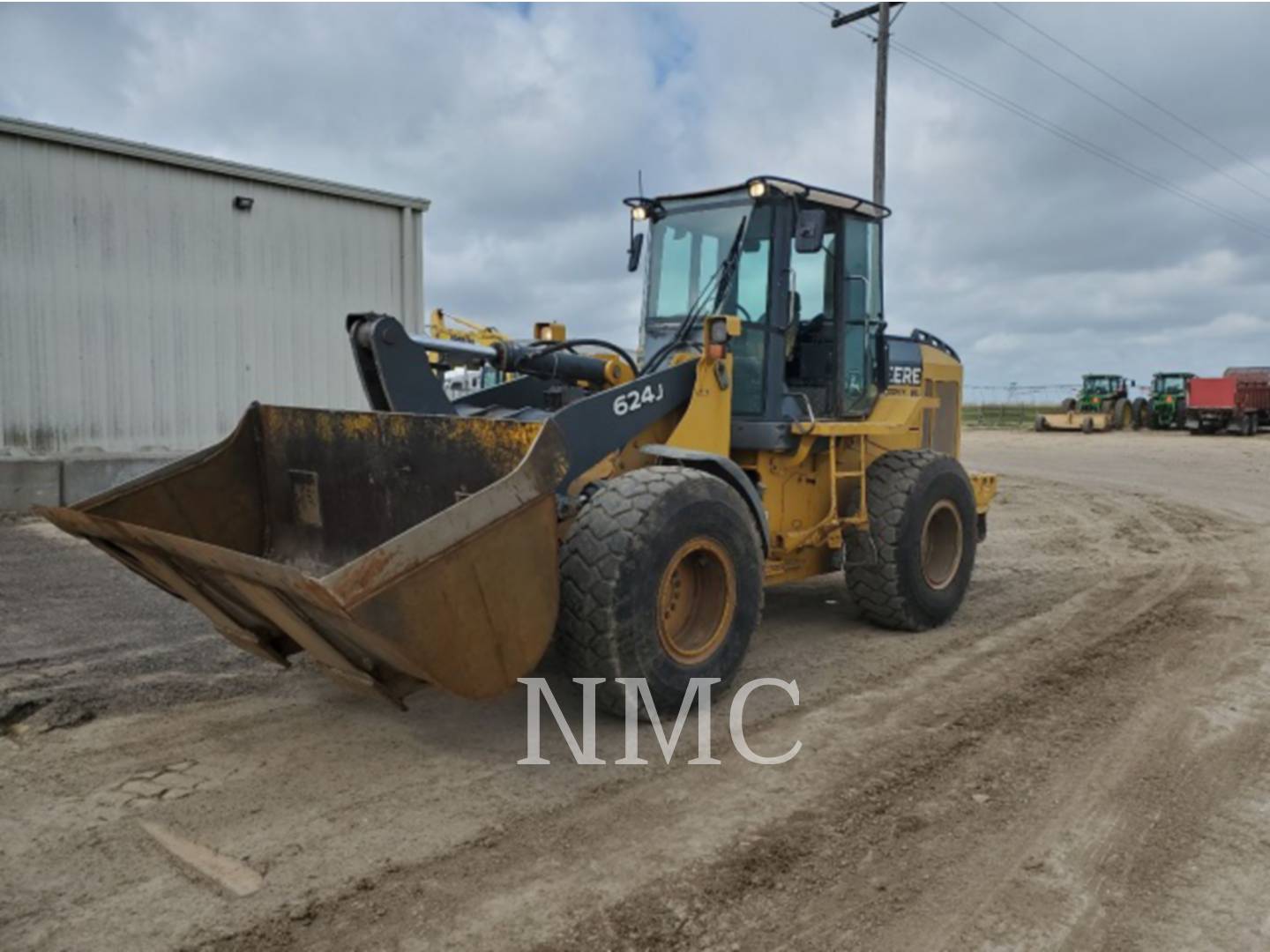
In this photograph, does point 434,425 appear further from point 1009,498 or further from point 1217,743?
point 1009,498

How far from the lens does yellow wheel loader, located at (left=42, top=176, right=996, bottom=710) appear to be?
3.67 m

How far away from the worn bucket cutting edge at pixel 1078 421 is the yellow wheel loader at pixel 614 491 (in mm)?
29315

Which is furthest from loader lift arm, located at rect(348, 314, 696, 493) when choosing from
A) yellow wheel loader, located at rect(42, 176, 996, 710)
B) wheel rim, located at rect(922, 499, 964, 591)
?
wheel rim, located at rect(922, 499, 964, 591)

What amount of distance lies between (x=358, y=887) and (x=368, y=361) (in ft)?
9.79

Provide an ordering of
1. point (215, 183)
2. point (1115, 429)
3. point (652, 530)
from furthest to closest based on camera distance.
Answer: point (1115, 429) < point (215, 183) < point (652, 530)

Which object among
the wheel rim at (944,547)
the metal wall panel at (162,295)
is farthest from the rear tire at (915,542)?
the metal wall panel at (162,295)

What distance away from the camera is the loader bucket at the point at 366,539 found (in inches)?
134

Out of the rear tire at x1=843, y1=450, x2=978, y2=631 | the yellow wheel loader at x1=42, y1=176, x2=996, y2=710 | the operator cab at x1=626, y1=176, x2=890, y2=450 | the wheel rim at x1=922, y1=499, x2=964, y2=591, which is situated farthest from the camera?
the wheel rim at x1=922, y1=499, x2=964, y2=591

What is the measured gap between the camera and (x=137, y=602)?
697cm

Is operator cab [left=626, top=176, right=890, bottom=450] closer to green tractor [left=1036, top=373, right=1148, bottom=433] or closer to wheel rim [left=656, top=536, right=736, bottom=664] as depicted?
wheel rim [left=656, top=536, right=736, bottom=664]

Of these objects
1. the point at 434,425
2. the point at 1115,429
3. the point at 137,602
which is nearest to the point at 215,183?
the point at 137,602

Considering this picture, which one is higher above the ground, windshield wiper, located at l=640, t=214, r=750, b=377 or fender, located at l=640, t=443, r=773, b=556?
windshield wiper, located at l=640, t=214, r=750, b=377

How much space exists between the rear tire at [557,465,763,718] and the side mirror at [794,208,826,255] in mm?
1563
